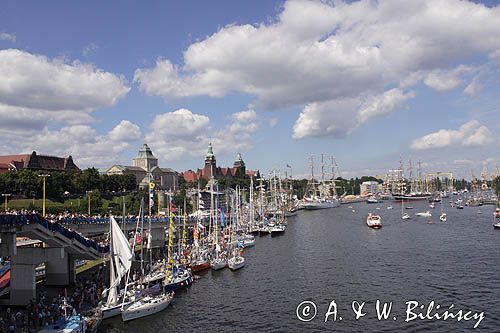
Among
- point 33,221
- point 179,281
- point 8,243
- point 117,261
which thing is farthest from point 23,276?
point 179,281

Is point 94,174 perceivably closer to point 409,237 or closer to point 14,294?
point 409,237

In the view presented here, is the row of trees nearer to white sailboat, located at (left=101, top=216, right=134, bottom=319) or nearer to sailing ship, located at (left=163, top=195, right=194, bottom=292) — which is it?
sailing ship, located at (left=163, top=195, right=194, bottom=292)

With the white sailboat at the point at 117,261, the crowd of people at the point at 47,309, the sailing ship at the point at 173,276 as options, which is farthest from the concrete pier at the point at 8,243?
the sailing ship at the point at 173,276

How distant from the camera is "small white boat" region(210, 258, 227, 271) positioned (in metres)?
73.1

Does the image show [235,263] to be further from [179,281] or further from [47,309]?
[47,309]

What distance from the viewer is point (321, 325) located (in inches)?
1775

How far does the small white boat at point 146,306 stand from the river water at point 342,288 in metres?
0.70

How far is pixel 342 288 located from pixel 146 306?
83.2 ft

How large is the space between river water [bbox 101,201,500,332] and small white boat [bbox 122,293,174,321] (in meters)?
0.70

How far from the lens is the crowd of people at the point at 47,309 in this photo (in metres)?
40.9

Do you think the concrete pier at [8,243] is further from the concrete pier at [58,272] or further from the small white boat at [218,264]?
the small white boat at [218,264]

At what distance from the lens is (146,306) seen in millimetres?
47812

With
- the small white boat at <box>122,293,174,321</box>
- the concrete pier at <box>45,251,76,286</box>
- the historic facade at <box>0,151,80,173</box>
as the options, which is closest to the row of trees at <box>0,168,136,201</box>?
the historic facade at <box>0,151,80,173</box>

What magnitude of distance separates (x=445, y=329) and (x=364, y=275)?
23355 mm
